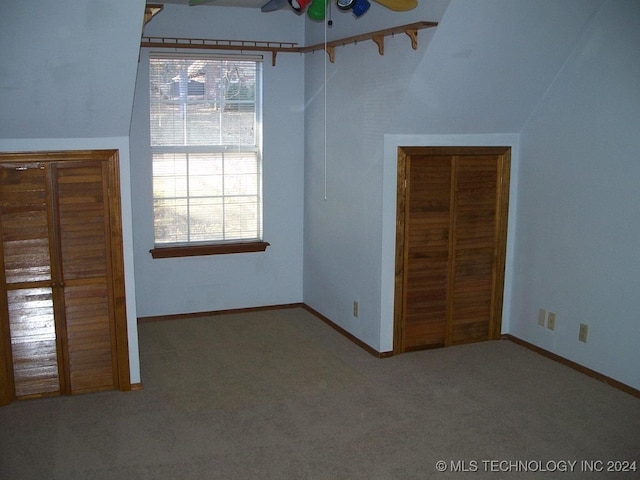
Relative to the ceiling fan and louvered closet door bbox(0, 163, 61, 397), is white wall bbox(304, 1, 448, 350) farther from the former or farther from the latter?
louvered closet door bbox(0, 163, 61, 397)

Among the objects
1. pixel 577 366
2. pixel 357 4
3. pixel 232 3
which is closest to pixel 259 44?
pixel 232 3

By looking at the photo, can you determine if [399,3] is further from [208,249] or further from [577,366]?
[208,249]

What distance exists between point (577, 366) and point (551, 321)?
0.36 m

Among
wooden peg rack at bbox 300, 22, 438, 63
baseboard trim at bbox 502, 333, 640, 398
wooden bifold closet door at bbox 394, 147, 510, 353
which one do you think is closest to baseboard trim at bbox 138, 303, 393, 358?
wooden bifold closet door at bbox 394, 147, 510, 353

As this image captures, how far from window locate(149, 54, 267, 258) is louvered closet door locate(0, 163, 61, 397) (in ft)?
5.01

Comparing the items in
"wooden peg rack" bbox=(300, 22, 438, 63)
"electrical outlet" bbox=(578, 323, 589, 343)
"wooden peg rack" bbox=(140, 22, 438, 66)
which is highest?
"wooden peg rack" bbox=(140, 22, 438, 66)

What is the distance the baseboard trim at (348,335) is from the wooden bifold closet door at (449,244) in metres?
0.16

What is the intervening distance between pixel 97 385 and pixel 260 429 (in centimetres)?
111

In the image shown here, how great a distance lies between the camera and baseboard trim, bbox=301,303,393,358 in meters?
4.65

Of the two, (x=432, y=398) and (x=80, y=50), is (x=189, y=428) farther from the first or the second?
(x=80, y=50)

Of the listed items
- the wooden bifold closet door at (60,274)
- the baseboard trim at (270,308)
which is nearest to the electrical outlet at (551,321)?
the baseboard trim at (270,308)

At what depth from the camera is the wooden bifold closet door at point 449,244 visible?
15.0ft

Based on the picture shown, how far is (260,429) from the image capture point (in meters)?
3.58

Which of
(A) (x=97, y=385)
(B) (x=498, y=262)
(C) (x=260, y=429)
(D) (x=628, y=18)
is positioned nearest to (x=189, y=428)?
(C) (x=260, y=429)
